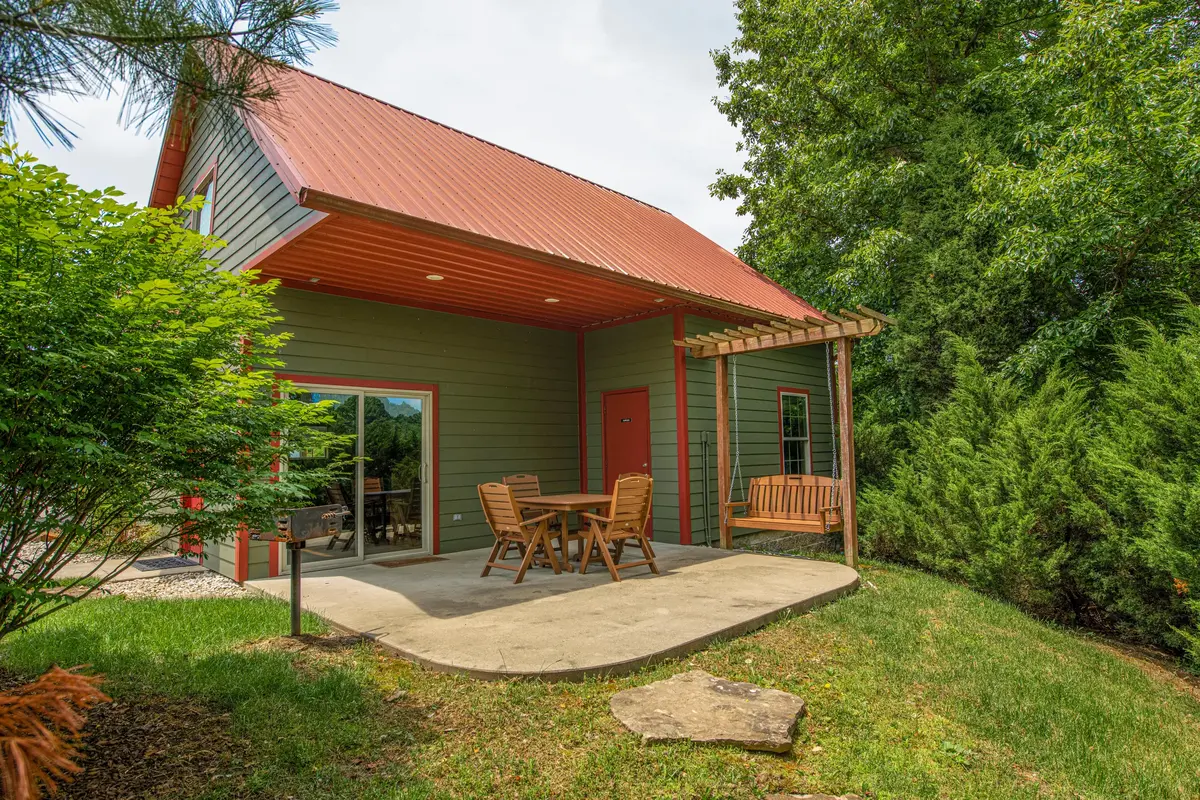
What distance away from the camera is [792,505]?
7.35 m

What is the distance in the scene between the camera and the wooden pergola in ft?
20.8

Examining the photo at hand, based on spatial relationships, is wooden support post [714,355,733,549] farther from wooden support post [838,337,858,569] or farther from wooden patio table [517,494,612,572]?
wooden patio table [517,494,612,572]

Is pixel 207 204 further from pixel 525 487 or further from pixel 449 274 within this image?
pixel 525 487

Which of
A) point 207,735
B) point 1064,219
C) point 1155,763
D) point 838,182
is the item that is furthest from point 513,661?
point 838,182

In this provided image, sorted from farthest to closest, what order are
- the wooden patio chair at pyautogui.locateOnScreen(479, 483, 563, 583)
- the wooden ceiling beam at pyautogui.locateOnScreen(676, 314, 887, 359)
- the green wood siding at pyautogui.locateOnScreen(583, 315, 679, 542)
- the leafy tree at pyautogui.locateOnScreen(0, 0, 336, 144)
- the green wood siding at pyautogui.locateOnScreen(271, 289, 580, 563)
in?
the green wood siding at pyautogui.locateOnScreen(583, 315, 679, 542) → the green wood siding at pyautogui.locateOnScreen(271, 289, 580, 563) → the wooden ceiling beam at pyautogui.locateOnScreen(676, 314, 887, 359) → the wooden patio chair at pyautogui.locateOnScreen(479, 483, 563, 583) → the leafy tree at pyautogui.locateOnScreen(0, 0, 336, 144)

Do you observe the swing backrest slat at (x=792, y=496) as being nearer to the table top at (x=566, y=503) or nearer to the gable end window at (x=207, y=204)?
the table top at (x=566, y=503)

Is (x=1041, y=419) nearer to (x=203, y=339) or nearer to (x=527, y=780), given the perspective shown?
(x=527, y=780)

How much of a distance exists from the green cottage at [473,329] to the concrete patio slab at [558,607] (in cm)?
100

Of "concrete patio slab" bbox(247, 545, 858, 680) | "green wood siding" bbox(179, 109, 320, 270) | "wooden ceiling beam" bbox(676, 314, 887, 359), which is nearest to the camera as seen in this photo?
"concrete patio slab" bbox(247, 545, 858, 680)

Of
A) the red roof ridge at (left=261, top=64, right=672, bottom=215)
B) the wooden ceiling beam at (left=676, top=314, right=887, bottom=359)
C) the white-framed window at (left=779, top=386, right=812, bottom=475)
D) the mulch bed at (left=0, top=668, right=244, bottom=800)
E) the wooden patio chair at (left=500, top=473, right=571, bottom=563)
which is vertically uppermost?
the red roof ridge at (left=261, top=64, right=672, bottom=215)

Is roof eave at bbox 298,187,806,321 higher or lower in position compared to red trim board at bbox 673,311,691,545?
higher

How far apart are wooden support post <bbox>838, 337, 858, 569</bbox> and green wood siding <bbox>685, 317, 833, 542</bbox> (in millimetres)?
1889

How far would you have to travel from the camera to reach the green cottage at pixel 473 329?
5.61 meters

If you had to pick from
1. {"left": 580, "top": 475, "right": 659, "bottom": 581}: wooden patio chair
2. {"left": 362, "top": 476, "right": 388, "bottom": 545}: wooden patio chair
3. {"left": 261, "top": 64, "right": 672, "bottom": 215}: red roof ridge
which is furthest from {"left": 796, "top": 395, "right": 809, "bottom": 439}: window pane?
{"left": 362, "top": 476, "right": 388, "bottom": 545}: wooden patio chair
